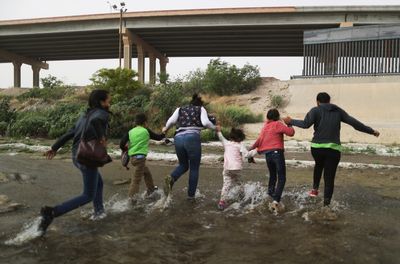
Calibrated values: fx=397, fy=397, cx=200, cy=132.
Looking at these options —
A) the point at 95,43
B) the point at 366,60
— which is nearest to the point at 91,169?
the point at 366,60

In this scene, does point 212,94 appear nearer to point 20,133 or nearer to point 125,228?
point 20,133

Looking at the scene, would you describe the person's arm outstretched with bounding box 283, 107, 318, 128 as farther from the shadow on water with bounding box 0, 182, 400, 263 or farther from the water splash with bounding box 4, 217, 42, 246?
the water splash with bounding box 4, 217, 42, 246

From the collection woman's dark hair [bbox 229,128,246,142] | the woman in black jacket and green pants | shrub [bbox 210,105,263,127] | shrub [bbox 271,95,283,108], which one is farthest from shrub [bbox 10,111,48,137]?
the woman in black jacket and green pants

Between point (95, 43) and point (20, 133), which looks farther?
point (95, 43)

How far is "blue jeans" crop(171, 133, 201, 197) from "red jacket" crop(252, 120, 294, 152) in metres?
1.04

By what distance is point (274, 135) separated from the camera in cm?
630

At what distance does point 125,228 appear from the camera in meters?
5.09

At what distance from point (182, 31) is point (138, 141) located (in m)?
32.6

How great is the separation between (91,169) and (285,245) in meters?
2.58

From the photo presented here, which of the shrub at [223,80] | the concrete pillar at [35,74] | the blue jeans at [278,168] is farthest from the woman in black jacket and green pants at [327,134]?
the concrete pillar at [35,74]

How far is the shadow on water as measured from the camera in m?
4.06

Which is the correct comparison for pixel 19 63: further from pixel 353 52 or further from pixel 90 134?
pixel 90 134

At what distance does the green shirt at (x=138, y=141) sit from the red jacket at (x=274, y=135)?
1.95 meters

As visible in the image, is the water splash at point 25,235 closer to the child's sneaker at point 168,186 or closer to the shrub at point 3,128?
the child's sneaker at point 168,186
